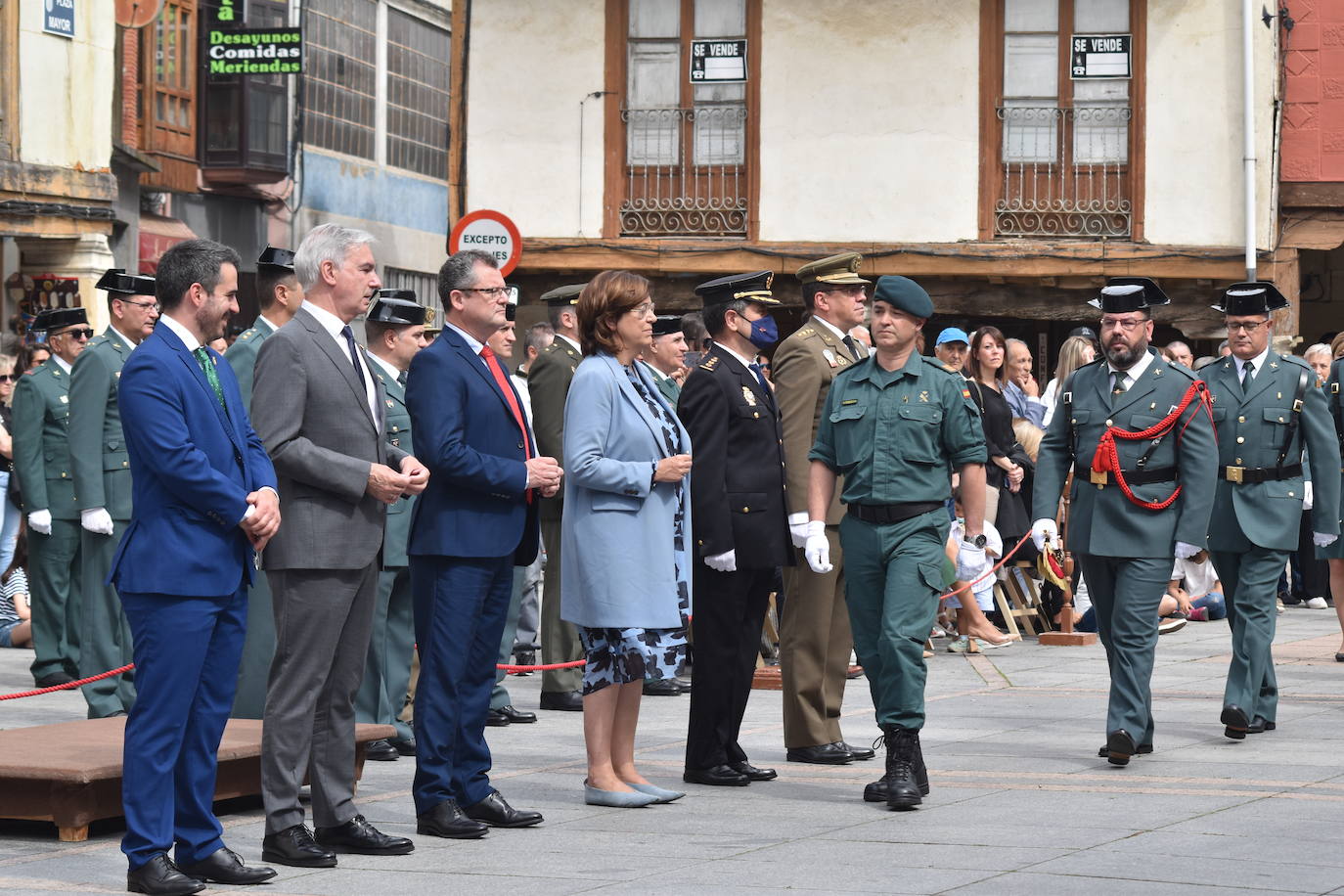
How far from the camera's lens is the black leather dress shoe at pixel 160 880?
270 inches

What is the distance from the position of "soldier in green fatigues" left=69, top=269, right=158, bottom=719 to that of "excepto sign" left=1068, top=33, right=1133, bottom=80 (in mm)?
15595

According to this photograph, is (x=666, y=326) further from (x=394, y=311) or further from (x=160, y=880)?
(x=160, y=880)

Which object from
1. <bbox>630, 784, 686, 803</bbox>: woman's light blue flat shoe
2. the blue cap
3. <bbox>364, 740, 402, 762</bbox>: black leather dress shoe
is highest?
the blue cap

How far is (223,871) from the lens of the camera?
7039 mm

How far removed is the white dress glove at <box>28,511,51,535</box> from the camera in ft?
41.9

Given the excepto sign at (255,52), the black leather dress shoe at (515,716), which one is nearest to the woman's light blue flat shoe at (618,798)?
the black leather dress shoe at (515,716)

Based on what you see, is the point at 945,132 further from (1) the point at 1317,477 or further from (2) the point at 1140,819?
(2) the point at 1140,819

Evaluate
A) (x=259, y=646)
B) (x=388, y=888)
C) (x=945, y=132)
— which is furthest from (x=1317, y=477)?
(x=945, y=132)

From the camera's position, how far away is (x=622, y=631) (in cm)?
853

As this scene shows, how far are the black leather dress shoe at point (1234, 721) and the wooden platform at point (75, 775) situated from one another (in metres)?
4.34

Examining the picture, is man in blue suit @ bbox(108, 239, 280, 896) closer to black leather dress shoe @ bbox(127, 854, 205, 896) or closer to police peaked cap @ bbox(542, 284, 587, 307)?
black leather dress shoe @ bbox(127, 854, 205, 896)

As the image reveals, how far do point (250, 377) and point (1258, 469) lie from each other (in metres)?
5.11

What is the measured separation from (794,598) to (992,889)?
335 cm

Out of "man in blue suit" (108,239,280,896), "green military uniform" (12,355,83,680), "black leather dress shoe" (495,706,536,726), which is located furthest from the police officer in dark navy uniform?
"green military uniform" (12,355,83,680)
